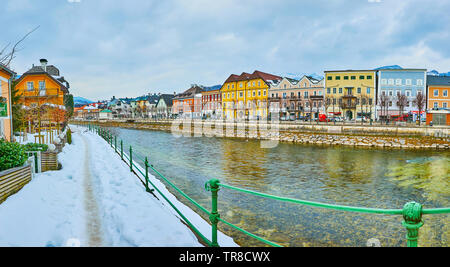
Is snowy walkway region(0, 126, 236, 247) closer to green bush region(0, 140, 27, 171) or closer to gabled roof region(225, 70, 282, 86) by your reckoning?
green bush region(0, 140, 27, 171)

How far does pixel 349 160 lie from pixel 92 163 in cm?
1835

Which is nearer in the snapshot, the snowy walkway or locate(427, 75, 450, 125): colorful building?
the snowy walkway

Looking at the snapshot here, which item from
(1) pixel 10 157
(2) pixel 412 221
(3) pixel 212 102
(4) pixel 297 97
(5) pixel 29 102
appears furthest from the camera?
(3) pixel 212 102

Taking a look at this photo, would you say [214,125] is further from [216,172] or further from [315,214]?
[315,214]

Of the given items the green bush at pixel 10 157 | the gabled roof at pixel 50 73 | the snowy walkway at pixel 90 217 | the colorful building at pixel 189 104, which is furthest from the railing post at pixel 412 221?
the colorful building at pixel 189 104

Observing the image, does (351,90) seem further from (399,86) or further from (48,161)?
(48,161)

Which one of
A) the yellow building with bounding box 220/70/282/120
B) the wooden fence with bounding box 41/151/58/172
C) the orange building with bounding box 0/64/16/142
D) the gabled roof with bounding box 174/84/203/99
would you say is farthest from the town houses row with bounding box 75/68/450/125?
the wooden fence with bounding box 41/151/58/172

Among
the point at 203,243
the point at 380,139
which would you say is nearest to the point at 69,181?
the point at 203,243

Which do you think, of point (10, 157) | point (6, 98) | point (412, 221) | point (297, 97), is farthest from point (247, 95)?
point (412, 221)

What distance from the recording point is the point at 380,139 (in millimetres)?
31406

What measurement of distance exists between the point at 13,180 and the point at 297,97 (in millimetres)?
62478

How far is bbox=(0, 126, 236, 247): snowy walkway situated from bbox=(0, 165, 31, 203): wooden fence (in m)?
0.17

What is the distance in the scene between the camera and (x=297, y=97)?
64.4m

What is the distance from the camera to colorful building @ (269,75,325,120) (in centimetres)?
6241
